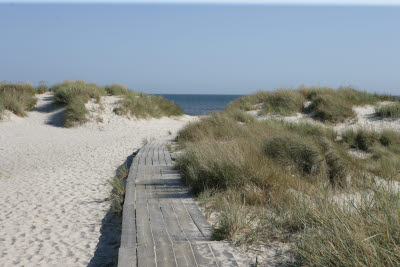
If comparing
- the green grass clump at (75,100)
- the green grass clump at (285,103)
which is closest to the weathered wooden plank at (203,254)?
the green grass clump at (285,103)

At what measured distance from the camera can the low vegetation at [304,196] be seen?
8.68ft

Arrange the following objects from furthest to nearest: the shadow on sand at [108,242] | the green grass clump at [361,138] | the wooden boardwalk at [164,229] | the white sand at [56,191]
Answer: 1. the green grass clump at [361,138]
2. the white sand at [56,191]
3. the shadow on sand at [108,242]
4. the wooden boardwalk at [164,229]

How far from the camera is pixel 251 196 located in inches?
190

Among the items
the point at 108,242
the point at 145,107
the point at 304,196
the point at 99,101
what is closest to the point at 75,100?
the point at 99,101

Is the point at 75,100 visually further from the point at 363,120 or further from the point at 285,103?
the point at 363,120

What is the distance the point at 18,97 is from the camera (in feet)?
55.4

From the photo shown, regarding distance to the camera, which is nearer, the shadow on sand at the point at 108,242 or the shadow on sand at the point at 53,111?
the shadow on sand at the point at 108,242

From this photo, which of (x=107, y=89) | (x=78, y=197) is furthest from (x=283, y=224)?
(x=107, y=89)

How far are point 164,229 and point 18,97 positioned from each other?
15.3 metres

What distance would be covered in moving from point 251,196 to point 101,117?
12345 millimetres

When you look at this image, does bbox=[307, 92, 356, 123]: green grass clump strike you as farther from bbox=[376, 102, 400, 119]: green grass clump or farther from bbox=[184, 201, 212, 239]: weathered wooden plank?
bbox=[184, 201, 212, 239]: weathered wooden plank

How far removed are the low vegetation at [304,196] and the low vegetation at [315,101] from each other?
4.47 m

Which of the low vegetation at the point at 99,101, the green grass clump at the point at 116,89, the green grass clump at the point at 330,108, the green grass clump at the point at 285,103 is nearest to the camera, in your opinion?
the green grass clump at the point at 330,108

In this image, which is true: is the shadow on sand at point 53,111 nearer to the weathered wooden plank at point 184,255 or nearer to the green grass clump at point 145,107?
the green grass clump at point 145,107
